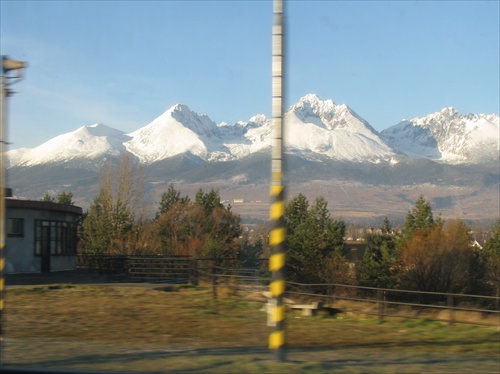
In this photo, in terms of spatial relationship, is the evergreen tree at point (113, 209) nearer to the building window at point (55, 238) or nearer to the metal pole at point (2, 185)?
the building window at point (55, 238)

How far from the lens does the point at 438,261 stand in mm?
64438

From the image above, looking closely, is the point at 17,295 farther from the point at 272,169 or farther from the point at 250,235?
the point at 250,235

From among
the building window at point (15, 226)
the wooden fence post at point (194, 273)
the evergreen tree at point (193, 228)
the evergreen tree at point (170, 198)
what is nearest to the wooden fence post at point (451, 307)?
the wooden fence post at point (194, 273)

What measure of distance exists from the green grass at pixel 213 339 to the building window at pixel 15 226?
14195 millimetres

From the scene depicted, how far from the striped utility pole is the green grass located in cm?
61

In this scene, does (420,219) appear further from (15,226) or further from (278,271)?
(278,271)

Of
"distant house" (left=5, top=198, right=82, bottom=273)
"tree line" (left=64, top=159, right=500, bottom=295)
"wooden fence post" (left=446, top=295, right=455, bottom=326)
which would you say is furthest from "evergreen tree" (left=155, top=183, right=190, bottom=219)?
"wooden fence post" (left=446, top=295, right=455, bottom=326)

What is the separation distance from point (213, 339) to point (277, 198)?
16.0 ft

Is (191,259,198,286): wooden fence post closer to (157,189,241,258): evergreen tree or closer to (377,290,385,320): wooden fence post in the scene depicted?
(377,290,385,320): wooden fence post

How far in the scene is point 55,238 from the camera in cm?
3891

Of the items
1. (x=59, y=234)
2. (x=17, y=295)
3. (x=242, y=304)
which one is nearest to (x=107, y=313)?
(x=242, y=304)

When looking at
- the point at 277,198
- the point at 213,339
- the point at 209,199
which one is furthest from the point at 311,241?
the point at 277,198

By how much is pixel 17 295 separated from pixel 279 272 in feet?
51.0

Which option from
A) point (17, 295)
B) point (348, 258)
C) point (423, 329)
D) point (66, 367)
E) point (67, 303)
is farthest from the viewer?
point (348, 258)
